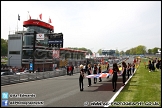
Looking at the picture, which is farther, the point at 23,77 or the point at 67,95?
the point at 23,77

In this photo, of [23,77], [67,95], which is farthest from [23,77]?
[67,95]

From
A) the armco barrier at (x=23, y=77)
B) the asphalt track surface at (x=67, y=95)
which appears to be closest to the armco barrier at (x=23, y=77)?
the armco barrier at (x=23, y=77)

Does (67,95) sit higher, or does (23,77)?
(67,95)

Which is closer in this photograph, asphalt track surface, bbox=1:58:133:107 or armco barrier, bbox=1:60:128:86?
asphalt track surface, bbox=1:58:133:107

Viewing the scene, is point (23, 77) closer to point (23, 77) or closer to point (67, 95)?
point (23, 77)

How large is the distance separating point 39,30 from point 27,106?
53.6 metres

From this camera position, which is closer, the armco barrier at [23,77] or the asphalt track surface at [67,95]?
the asphalt track surface at [67,95]

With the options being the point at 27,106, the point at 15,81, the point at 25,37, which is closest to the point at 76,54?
the point at 25,37

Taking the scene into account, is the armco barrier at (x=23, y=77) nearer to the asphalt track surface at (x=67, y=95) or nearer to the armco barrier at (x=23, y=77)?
the armco barrier at (x=23, y=77)

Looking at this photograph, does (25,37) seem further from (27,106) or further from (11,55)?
(27,106)

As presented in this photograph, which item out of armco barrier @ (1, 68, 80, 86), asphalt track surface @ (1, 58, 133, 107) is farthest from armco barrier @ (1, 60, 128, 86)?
asphalt track surface @ (1, 58, 133, 107)

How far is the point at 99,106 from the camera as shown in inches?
325

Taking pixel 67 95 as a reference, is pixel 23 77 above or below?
below

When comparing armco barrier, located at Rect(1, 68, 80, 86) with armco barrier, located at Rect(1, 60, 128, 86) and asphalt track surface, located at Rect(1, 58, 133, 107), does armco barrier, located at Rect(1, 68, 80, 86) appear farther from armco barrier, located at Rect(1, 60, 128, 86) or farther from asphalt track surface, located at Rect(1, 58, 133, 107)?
asphalt track surface, located at Rect(1, 58, 133, 107)
